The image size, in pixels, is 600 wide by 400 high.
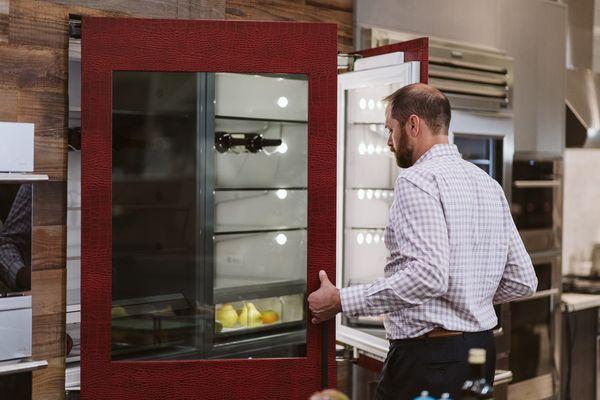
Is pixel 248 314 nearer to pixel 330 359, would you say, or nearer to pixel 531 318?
pixel 330 359

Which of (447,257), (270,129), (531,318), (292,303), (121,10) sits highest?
(121,10)

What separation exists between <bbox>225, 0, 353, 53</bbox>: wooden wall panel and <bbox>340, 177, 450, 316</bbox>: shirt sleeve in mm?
1307

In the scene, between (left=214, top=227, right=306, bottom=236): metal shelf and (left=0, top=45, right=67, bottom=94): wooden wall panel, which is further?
(left=214, top=227, right=306, bottom=236): metal shelf

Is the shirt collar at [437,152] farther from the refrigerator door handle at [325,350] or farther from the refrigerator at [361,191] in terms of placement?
A: the refrigerator at [361,191]

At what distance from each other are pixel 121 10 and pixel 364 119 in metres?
1.25

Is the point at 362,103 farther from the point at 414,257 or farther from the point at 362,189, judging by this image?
the point at 414,257

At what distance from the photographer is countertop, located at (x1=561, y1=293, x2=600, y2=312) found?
4801 mm

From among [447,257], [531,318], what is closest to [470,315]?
[447,257]

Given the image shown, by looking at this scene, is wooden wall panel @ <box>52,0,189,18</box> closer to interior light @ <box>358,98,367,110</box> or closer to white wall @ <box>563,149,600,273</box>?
interior light @ <box>358,98,367,110</box>

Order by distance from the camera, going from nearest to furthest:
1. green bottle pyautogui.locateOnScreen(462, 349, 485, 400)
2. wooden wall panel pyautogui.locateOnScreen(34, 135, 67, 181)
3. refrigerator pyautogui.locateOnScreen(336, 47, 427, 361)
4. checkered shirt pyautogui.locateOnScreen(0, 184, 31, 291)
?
green bottle pyautogui.locateOnScreen(462, 349, 485, 400) → checkered shirt pyautogui.locateOnScreen(0, 184, 31, 291) → wooden wall panel pyautogui.locateOnScreen(34, 135, 67, 181) → refrigerator pyautogui.locateOnScreen(336, 47, 427, 361)

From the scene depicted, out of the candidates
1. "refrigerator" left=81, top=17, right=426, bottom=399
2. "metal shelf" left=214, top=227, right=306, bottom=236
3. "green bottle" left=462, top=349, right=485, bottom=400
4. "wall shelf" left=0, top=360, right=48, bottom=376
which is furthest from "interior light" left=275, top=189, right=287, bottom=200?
"green bottle" left=462, top=349, right=485, bottom=400

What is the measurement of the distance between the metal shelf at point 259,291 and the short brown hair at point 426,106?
2.77 ft

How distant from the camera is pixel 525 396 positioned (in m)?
4.62

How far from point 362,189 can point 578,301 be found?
2.10m
